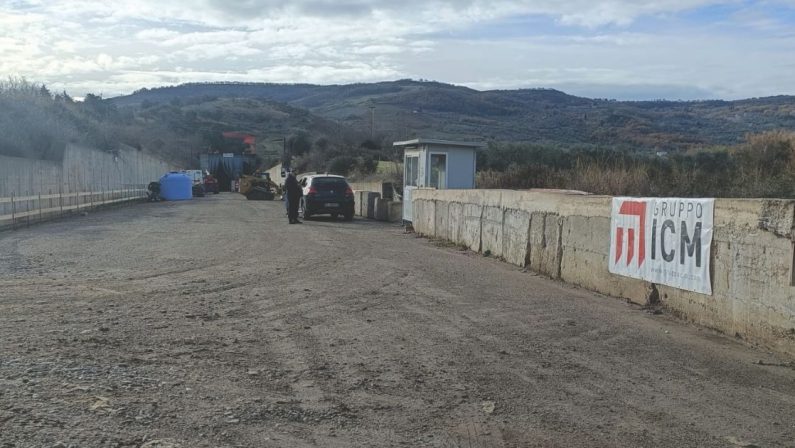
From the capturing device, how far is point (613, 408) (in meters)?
5.18

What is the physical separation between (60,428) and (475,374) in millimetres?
3183

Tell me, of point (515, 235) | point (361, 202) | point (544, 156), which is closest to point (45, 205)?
point (361, 202)

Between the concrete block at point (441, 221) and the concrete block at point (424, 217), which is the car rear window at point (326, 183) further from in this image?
the concrete block at point (441, 221)

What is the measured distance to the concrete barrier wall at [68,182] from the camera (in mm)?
21984

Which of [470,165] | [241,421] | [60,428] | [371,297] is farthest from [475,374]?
[470,165]

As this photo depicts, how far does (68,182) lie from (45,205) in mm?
4399

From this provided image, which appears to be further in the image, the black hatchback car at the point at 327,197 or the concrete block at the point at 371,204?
the concrete block at the point at 371,204

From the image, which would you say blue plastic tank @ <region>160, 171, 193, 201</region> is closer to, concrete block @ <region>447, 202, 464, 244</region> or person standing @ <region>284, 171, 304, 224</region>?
person standing @ <region>284, 171, 304, 224</region>

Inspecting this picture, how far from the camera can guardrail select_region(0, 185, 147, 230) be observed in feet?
68.9

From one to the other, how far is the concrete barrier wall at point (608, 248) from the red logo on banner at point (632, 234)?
1.05 ft

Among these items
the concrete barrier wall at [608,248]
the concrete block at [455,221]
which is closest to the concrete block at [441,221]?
the concrete barrier wall at [608,248]

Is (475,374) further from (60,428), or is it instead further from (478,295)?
(478,295)

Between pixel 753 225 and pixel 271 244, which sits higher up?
pixel 753 225

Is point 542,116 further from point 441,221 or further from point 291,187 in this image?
point 441,221
